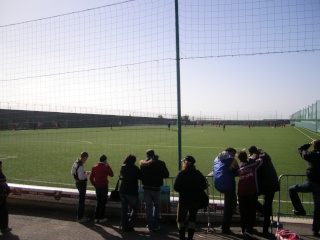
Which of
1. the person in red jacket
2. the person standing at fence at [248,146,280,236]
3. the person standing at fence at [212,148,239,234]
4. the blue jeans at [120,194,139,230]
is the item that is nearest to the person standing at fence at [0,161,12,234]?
the person in red jacket

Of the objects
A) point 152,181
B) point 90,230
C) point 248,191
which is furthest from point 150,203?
point 248,191

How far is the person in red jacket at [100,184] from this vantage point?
657cm

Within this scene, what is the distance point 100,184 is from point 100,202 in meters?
0.46

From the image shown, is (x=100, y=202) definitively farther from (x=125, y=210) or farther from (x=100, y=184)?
(x=125, y=210)

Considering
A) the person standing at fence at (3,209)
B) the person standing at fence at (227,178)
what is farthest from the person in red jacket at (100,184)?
the person standing at fence at (227,178)

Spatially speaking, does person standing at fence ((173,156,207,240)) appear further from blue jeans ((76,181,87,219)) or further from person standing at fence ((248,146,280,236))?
blue jeans ((76,181,87,219))

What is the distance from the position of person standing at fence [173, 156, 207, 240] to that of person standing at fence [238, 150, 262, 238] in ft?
2.82

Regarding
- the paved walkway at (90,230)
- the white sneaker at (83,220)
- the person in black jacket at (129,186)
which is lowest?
the paved walkway at (90,230)

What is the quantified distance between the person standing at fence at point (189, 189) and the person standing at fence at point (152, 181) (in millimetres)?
708

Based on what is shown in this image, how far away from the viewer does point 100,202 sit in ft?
22.0

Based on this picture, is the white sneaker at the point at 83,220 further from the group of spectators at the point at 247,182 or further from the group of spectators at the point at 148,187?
the group of spectators at the point at 247,182

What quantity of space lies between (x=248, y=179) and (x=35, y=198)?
5.34m

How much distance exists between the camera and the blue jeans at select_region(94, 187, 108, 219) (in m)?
6.66

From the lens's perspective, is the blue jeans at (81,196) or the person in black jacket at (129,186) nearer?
the person in black jacket at (129,186)
